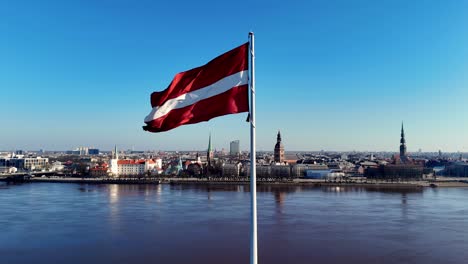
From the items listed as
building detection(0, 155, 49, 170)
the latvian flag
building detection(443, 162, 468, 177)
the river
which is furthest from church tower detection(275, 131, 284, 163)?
the latvian flag

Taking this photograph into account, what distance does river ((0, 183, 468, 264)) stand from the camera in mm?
10602

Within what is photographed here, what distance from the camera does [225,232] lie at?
13586 mm

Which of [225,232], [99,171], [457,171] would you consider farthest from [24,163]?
[457,171]

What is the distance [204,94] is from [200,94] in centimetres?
4

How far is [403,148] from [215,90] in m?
60.0

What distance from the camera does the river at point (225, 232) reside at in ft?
34.8

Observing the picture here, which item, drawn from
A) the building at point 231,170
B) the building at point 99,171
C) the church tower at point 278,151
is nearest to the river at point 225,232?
the building at point 231,170

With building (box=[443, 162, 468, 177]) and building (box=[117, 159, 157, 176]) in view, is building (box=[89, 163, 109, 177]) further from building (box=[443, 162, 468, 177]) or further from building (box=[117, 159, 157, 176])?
building (box=[443, 162, 468, 177])

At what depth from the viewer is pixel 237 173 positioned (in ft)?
152

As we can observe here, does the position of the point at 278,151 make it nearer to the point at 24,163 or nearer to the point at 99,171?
the point at 99,171

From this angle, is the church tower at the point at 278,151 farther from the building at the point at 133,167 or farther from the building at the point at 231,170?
the building at the point at 133,167

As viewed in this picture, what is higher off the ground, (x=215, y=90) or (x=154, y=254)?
(x=215, y=90)

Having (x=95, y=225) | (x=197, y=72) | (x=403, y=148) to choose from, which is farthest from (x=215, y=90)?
(x=403, y=148)

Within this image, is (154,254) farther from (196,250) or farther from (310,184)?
(310,184)
